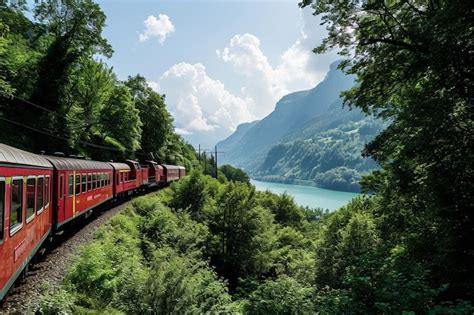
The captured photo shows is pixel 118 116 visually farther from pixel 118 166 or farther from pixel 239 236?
pixel 239 236

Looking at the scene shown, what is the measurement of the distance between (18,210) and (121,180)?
1960cm

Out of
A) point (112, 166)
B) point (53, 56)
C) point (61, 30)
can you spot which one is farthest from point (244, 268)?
point (61, 30)

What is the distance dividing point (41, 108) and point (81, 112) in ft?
27.5

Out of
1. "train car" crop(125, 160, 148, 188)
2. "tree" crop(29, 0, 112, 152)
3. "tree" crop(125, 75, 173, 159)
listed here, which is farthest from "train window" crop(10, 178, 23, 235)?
"tree" crop(125, 75, 173, 159)

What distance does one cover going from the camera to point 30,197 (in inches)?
341

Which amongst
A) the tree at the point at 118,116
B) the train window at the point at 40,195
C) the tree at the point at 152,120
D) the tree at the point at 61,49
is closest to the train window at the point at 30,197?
the train window at the point at 40,195

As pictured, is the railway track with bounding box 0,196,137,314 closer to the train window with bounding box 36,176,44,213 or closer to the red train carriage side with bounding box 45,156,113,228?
the red train carriage side with bounding box 45,156,113,228

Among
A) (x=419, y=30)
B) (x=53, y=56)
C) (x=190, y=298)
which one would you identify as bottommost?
(x=190, y=298)

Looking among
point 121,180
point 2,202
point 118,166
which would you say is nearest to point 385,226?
point 2,202

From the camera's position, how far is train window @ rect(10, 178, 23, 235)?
22.8 ft

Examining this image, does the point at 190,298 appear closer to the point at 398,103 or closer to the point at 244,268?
the point at 398,103

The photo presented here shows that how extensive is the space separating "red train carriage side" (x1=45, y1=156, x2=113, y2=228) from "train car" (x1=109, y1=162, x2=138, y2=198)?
2876mm

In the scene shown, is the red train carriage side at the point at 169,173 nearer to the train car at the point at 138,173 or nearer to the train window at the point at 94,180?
the train car at the point at 138,173

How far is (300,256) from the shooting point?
30641 millimetres
